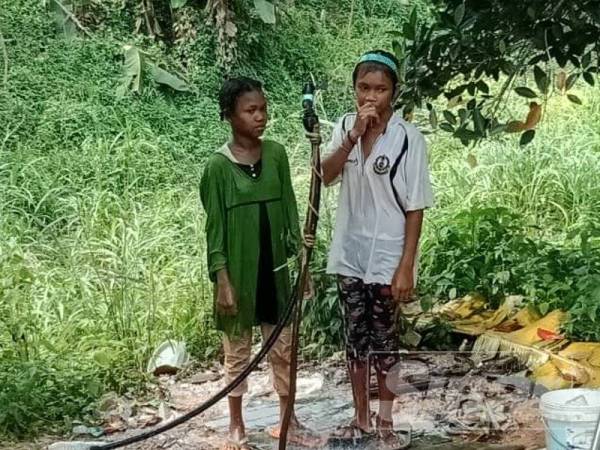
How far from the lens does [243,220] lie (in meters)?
3.56

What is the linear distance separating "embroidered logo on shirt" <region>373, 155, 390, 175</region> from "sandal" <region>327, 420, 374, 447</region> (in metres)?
1.03

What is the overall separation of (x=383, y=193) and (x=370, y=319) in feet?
1.57

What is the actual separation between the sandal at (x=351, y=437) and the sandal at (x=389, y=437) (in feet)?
0.13

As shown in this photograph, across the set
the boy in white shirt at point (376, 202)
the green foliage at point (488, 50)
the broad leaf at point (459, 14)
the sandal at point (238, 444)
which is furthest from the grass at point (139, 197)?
the broad leaf at point (459, 14)

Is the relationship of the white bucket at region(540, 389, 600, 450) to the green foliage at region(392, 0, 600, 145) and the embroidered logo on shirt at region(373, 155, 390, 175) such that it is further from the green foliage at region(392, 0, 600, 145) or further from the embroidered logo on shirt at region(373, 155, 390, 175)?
the green foliage at region(392, 0, 600, 145)

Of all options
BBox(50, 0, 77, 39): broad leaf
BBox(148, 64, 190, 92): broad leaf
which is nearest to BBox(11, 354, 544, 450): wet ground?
BBox(50, 0, 77, 39): broad leaf

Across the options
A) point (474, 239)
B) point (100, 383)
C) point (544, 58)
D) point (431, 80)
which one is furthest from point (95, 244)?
point (544, 58)

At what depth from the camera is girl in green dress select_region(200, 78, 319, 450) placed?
3541 mm

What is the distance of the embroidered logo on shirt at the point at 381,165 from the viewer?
11.2ft

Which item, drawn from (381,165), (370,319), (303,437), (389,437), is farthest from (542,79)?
(303,437)

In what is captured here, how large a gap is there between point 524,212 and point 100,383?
323cm

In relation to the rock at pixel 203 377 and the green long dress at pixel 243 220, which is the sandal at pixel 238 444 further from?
the rock at pixel 203 377

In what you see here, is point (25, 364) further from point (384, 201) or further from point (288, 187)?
point (384, 201)

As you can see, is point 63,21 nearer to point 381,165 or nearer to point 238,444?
point 381,165
